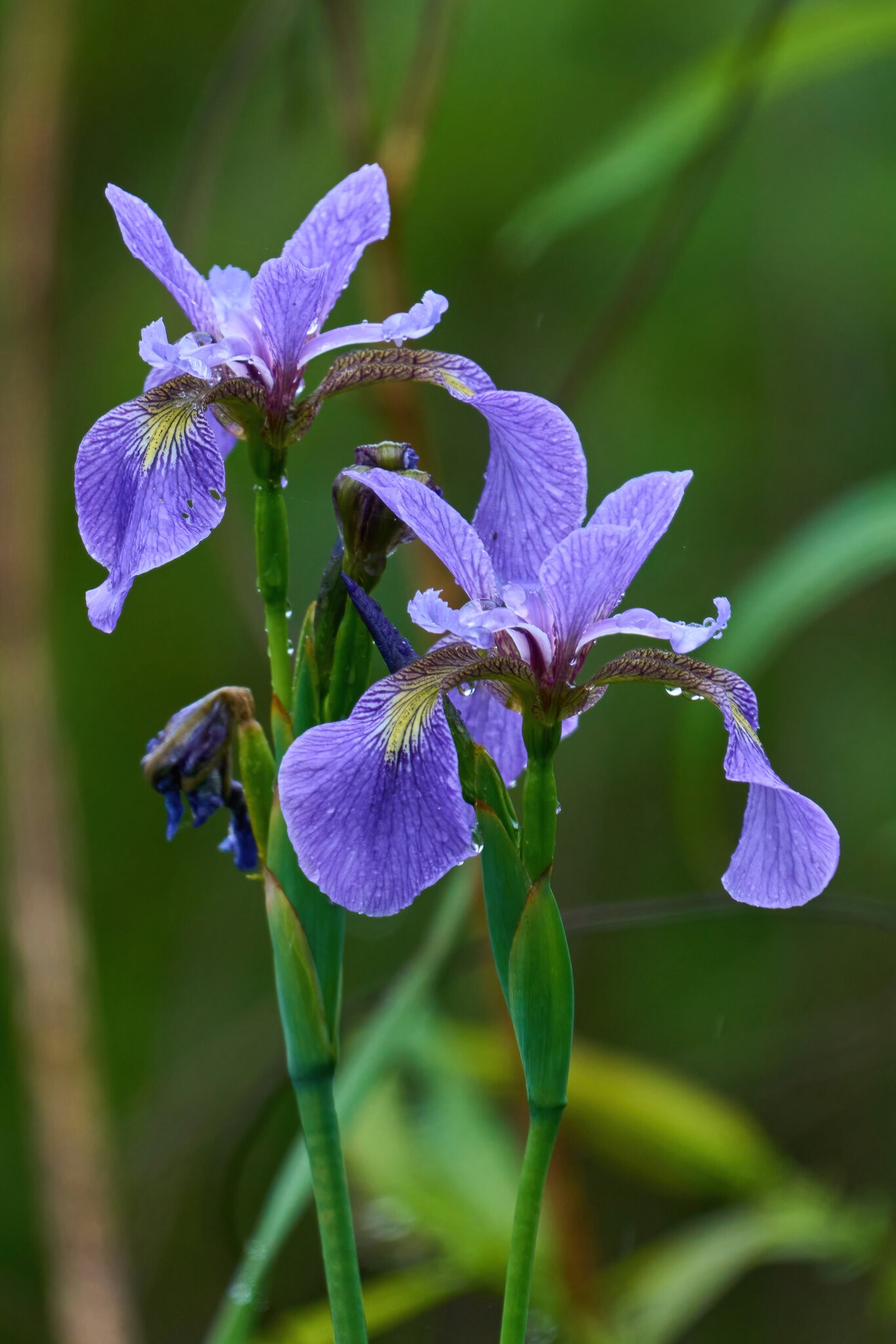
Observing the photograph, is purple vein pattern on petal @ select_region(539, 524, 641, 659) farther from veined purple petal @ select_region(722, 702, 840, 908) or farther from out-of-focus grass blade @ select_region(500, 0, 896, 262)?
out-of-focus grass blade @ select_region(500, 0, 896, 262)

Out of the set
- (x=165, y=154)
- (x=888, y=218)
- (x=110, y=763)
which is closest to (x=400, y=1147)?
(x=110, y=763)

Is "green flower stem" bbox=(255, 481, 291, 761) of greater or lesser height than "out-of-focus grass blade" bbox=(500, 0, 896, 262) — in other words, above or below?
below

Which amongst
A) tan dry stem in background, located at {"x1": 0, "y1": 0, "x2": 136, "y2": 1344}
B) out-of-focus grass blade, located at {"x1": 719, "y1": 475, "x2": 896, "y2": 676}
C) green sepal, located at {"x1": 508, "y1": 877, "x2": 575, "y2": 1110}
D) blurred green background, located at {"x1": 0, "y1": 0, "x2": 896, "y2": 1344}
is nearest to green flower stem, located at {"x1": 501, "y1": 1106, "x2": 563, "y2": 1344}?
green sepal, located at {"x1": 508, "y1": 877, "x2": 575, "y2": 1110}

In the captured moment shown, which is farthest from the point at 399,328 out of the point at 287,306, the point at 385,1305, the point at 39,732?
the point at 39,732

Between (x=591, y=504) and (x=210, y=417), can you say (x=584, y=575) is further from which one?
(x=591, y=504)

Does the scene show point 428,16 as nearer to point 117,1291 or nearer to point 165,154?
point 117,1291
